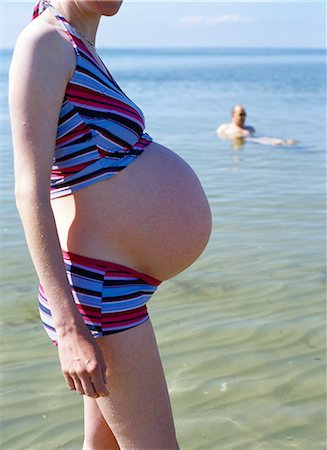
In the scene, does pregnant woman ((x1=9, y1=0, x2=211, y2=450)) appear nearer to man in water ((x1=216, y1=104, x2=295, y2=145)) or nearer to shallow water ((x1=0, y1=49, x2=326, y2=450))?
shallow water ((x1=0, y1=49, x2=326, y2=450))

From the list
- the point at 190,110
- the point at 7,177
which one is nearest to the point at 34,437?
→ the point at 7,177

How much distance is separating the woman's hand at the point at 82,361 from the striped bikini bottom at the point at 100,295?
0.33ft

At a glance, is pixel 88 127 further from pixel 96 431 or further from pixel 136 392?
pixel 96 431

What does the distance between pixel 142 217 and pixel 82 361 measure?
15.8 inches

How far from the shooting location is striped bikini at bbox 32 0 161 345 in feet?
5.59

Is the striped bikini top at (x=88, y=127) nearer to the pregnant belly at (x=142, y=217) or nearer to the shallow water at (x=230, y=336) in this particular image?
the pregnant belly at (x=142, y=217)

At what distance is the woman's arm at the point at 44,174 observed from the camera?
1.60 m

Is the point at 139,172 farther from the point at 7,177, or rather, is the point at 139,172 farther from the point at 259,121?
the point at 259,121

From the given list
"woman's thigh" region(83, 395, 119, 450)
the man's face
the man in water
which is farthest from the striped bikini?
the man's face

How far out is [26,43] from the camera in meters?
1.62

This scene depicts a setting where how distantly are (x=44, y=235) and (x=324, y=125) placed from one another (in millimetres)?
12300

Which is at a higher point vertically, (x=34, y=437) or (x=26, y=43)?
(x=26, y=43)

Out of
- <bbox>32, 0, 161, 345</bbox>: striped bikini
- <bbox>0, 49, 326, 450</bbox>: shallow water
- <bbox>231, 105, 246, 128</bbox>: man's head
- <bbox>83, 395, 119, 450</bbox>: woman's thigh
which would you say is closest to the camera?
<bbox>32, 0, 161, 345</bbox>: striped bikini

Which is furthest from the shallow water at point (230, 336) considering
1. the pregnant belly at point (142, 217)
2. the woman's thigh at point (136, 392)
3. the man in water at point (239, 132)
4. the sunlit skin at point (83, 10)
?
the man in water at point (239, 132)
